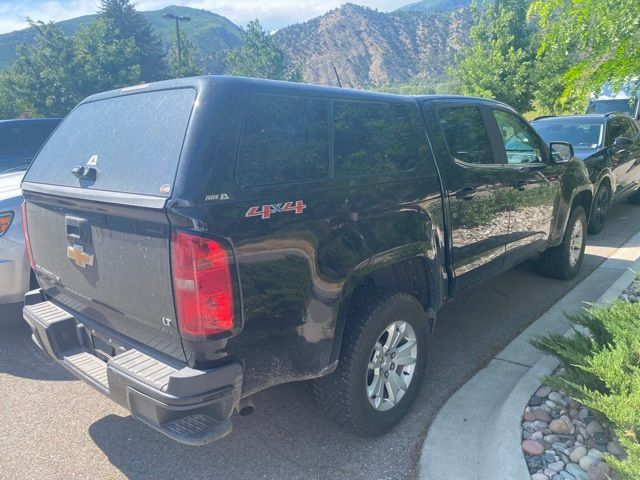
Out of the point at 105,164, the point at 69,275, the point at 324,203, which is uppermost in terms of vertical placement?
the point at 105,164

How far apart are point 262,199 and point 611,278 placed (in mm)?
4706

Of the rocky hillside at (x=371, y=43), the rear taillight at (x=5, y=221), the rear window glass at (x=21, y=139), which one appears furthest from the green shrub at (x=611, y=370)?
the rocky hillside at (x=371, y=43)

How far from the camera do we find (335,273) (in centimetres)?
248

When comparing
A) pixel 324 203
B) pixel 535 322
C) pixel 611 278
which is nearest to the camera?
pixel 324 203

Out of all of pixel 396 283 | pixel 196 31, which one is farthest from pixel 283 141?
pixel 196 31

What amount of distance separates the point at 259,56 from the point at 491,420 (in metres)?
48.7

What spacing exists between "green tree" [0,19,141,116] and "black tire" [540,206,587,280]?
28.2 meters

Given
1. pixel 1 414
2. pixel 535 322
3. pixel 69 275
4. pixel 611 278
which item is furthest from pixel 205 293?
pixel 611 278

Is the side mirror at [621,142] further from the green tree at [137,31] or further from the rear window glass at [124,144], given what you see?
the green tree at [137,31]

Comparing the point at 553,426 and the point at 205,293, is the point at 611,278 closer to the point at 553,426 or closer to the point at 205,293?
the point at 553,426

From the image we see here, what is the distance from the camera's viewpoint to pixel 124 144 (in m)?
2.53

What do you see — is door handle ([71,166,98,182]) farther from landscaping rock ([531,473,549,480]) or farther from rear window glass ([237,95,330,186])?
landscaping rock ([531,473,549,480])

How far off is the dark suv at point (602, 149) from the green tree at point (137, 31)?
1553 inches

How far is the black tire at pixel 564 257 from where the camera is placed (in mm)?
5242
